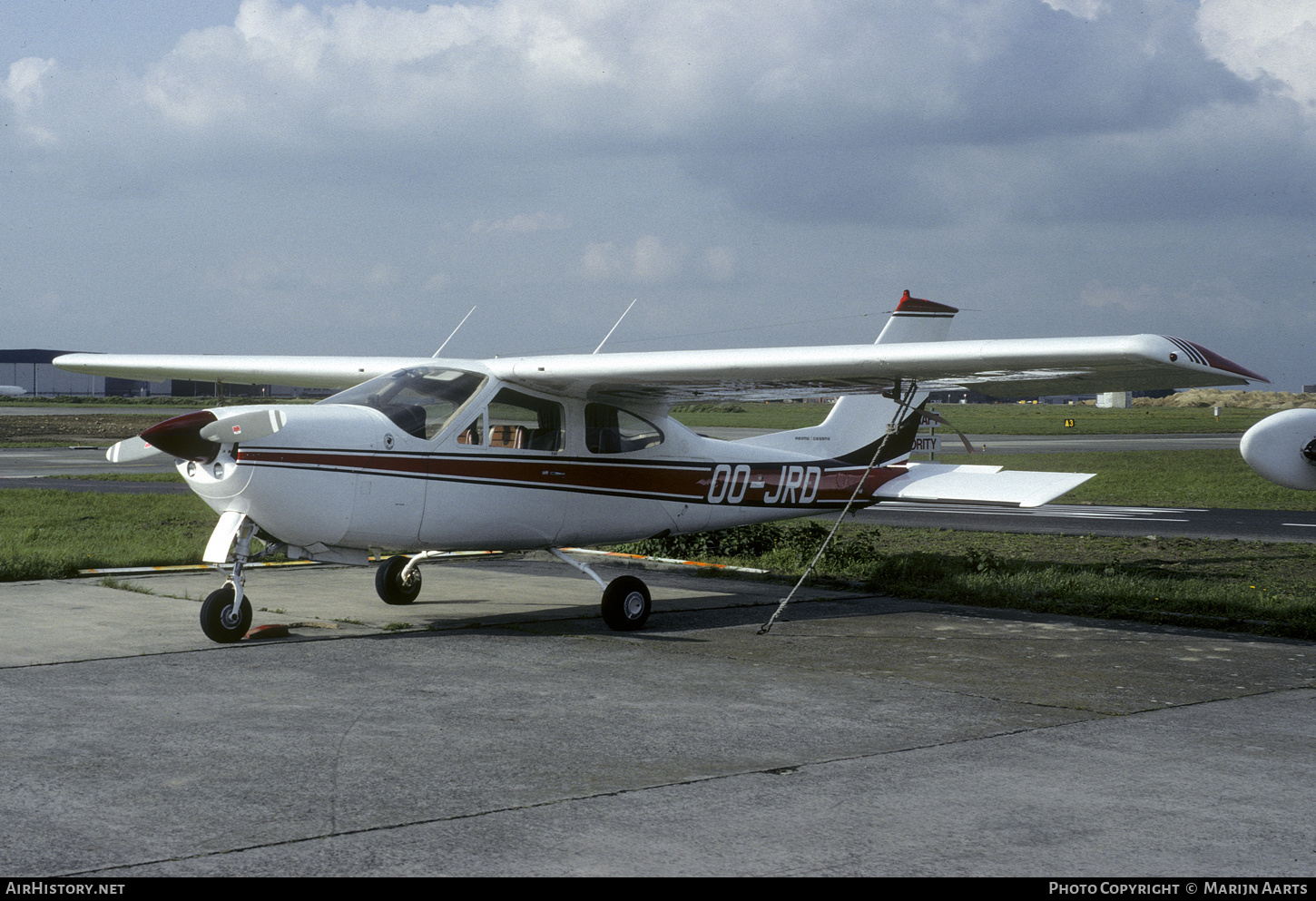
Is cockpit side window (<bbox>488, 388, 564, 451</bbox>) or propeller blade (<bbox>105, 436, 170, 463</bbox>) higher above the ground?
cockpit side window (<bbox>488, 388, 564, 451</bbox>)

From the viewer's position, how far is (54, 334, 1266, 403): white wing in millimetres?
8094

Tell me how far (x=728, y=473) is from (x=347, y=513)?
3811 mm

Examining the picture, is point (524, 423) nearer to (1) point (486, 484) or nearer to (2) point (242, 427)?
(1) point (486, 484)

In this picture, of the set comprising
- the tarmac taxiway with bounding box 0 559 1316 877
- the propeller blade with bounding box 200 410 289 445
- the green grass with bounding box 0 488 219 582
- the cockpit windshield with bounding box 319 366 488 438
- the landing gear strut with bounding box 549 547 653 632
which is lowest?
the tarmac taxiway with bounding box 0 559 1316 877

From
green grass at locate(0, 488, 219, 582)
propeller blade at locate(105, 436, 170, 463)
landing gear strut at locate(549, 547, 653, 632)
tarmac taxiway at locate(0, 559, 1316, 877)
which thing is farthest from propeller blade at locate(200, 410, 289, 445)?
green grass at locate(0, 488, 219, 582)

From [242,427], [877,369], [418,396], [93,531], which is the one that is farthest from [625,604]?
[93,531]

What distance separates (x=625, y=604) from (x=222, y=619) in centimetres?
297

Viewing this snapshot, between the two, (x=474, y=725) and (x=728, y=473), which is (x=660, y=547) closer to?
(x=728, y=473)

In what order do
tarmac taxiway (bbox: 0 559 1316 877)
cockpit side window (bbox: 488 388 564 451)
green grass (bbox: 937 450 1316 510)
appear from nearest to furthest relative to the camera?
tarmac taxiway (bbox: 0 559 1316 877) → cockpit side window (bbox: 488 388 564 451) → green grass (bbox: 937 450 1316 510)

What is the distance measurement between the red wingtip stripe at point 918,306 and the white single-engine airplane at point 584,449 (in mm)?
23

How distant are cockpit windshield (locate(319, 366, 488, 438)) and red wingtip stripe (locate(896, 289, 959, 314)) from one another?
14.9 feet

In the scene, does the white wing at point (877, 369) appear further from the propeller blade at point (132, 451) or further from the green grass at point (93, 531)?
the green grass at point (93, 531)

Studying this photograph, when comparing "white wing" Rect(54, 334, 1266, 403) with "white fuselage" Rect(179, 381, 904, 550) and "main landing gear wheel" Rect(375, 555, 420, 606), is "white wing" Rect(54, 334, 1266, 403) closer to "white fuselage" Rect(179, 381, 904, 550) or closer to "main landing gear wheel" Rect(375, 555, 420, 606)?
"white fuselage" Rect(179, 381, 904, 550)

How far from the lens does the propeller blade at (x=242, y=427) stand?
314 inches
